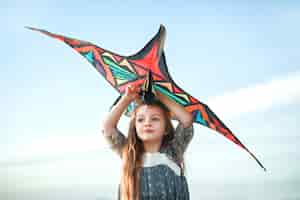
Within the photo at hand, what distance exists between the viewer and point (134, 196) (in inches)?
93.4

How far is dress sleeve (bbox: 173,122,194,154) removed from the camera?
2.59 m

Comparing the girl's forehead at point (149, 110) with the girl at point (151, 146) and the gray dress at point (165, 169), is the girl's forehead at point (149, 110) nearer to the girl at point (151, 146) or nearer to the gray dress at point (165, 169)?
the girl at point (151, 146)

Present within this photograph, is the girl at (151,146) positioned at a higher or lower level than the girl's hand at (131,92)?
lower

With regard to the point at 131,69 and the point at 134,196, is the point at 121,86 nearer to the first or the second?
the point at 131,69

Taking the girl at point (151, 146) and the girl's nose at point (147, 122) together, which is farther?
the girl's nose at point (147, 122)

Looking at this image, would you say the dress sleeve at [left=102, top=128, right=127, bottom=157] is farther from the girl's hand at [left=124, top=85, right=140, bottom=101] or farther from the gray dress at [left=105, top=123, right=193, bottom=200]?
the girl's hand at [left=124, top=85, right=140, bottom=101]

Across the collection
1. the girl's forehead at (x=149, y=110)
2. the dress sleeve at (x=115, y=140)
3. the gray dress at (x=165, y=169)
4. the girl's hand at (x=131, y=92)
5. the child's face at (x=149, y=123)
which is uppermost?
the girl's hand at (x=131, y=92)

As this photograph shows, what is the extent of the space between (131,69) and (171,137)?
1.51 ft

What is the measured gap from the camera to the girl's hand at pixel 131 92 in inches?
98.8

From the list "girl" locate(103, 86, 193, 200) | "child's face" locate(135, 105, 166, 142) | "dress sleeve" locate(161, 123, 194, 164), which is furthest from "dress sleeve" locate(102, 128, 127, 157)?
"dress sleeve" locate(161, 123, 194, 164)

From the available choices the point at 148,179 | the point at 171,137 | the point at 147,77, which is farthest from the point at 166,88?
the point at 148,179

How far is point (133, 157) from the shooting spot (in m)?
2.49

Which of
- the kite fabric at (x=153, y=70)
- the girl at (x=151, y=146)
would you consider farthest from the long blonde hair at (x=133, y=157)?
the kite fabric at (x=153, y=70)

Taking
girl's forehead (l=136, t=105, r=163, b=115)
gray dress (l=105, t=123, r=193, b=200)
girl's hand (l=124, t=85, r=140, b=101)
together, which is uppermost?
girl's hand (l=124, t=85, r=140, b=101)
